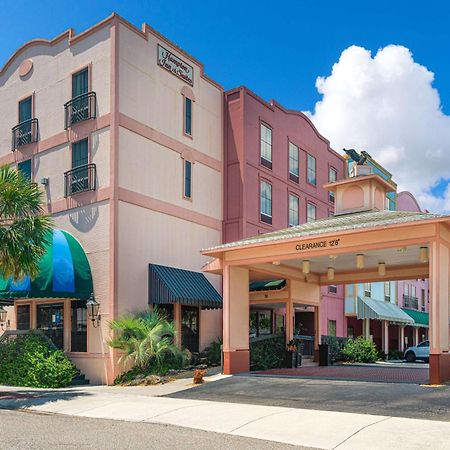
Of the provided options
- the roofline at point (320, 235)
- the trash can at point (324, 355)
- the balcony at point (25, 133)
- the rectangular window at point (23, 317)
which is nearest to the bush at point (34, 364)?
the rectangular window at point (23, 317)

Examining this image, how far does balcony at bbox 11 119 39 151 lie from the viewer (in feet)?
91.0

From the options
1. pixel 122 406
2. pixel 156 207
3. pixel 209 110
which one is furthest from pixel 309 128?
pixel 122 406

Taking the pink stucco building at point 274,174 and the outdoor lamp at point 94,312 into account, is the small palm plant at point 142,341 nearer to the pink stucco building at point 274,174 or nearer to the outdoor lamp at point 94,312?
the outdoor lamp at point 94,312

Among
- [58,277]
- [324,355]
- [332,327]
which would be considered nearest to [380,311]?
[332,327]

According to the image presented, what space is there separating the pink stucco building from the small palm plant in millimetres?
4791

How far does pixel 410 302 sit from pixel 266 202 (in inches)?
944

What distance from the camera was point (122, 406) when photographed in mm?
16172

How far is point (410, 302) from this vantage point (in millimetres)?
49969

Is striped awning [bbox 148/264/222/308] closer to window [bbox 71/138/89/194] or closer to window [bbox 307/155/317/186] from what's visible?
window [bbox 71/138/89/194]

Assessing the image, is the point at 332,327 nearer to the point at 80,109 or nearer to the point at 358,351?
the point at 358,351

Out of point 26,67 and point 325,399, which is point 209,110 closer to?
point 26,67

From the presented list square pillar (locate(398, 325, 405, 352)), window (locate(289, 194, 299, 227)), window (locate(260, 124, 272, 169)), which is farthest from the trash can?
square pillar (locate(398, 325, 405, 352))

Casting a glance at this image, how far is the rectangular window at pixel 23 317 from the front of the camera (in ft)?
87.8

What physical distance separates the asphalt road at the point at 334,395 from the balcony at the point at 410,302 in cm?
3166
